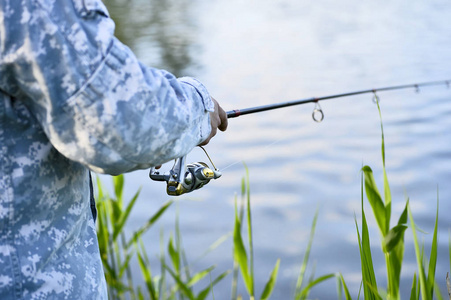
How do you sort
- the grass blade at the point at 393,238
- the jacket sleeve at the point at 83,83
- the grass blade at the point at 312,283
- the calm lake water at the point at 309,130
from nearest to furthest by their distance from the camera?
the jacket sleeve at the point at 83,83 < the grass blade at the point at 393,238 < the grass blade at the point at 312,283 < the calm lake water at the point at 309,130

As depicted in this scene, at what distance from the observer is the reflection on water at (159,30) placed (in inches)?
276

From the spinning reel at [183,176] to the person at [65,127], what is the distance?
322 millimetres

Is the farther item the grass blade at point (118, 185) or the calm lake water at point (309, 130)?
the calm lake water at point (309, 130)

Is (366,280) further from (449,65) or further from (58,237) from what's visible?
(449,65)

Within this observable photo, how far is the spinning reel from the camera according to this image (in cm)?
133

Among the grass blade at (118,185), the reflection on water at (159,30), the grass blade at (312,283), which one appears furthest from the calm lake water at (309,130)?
the grass blade at (118,185)

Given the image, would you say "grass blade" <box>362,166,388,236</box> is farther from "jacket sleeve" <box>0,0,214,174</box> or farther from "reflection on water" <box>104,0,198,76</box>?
"reflection on water" <box>104,0,198,76</box>

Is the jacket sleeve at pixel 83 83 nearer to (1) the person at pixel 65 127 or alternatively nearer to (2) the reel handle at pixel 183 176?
(1) the person at pixel 65 127

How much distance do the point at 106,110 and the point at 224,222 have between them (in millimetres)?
2959

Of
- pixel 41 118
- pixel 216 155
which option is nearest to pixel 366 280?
pixel 41 118

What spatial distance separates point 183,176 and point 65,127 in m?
0.53

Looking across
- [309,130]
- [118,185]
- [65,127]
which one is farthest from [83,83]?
[309,130]

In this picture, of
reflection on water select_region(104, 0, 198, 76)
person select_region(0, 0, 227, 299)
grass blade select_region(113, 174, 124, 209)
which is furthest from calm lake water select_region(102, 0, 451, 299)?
grass blade select_region(113, 174, 124, 209)

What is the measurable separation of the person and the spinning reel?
0.32m
